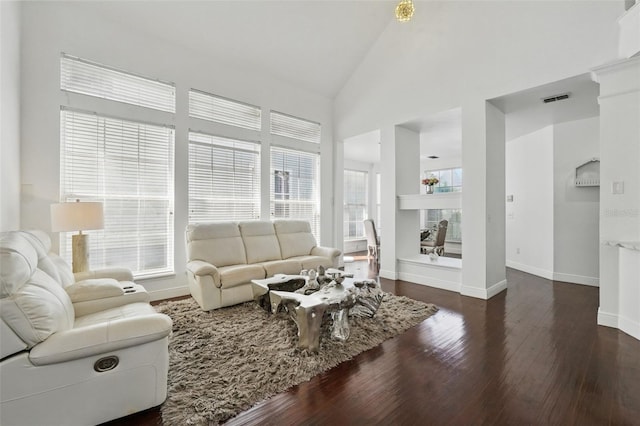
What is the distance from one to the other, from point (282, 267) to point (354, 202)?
193 inches

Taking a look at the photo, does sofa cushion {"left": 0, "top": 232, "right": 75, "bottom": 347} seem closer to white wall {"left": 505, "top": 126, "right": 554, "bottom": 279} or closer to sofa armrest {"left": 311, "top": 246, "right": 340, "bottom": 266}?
sofa armrest {"left": 311, "top": 246, "right": 340, "bottom": 266}

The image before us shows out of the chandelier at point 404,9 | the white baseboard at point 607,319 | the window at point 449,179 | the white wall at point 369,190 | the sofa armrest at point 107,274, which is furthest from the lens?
the white wall at point 369,190

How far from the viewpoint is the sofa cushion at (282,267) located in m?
3.73

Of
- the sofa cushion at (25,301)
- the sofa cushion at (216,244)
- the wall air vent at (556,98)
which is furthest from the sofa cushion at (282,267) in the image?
the wall air vent at (556,98)

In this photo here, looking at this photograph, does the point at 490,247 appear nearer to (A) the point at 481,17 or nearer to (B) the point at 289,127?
(A) the point at 481,17

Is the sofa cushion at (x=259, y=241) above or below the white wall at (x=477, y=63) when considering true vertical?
below

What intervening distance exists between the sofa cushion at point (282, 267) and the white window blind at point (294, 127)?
250 centimetres

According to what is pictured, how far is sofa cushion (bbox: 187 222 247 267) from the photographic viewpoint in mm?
3777

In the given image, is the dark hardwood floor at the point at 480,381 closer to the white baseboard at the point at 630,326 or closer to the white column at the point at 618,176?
the white baseboard at the point at 630,326

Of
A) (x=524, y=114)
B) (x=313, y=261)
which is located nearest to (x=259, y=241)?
(x=313, y=261)

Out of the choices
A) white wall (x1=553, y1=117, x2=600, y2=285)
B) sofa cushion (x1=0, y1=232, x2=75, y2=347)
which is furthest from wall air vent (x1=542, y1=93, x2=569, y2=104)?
sofa cushion (x1=0, y1=232, x2=75, y2=347)

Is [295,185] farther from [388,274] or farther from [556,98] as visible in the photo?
[556,98]

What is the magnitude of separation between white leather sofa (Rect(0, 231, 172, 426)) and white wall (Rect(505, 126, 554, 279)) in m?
5.97

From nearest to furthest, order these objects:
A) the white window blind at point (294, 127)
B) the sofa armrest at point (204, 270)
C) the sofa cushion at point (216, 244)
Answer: the sofa armrest at point (204, 270) < the sofa cushion at point (216, 244) < the white window blind at point (294, 127)
